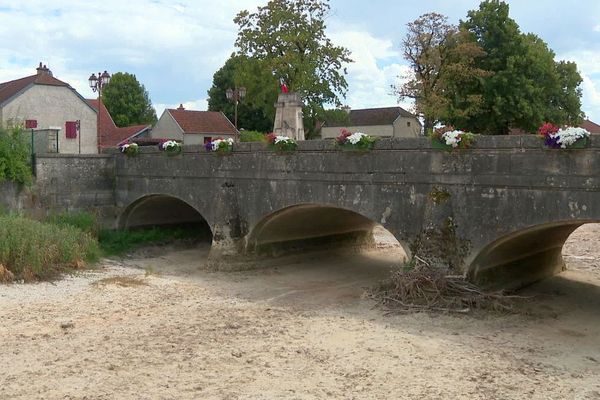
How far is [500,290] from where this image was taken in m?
12.7

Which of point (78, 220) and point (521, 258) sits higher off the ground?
point (78, 220)

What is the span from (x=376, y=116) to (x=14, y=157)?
37.4 meters

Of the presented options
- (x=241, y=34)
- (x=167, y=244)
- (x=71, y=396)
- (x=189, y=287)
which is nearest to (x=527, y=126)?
(x=241, y=34)

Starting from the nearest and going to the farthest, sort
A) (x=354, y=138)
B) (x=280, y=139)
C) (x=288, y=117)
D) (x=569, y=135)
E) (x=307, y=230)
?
(x=569, y=135), (x=354, y=138), (x=280, y=139), (x=288, y=117), (x=307, y=230)

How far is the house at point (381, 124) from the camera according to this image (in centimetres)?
4941

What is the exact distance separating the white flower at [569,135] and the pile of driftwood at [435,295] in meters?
3.16

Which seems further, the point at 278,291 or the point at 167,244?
the point at 167,244

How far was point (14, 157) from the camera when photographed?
18359 mm

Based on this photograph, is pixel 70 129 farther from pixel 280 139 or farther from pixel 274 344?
pixel 274 344

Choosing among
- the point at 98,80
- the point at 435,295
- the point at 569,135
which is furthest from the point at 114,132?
the point at 569,135

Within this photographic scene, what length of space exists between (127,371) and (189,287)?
580 centimetres

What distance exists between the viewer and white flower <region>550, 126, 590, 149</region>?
1023cm

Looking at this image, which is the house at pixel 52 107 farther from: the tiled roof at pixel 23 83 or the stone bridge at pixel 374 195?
the stone bridge at pixel 374 195

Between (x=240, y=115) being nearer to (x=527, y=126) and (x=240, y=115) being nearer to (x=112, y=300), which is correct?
(x=527, y=126)
